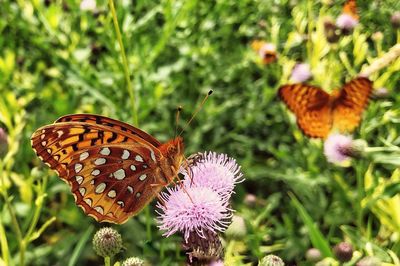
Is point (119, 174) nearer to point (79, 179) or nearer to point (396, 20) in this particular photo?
point (79, 179)

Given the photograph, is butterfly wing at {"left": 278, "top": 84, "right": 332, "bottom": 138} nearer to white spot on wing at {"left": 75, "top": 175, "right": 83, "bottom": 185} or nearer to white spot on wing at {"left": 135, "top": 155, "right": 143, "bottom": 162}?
white spot on wing at {"left": 135, "top": 155, "right": 143, "bottom": 162}

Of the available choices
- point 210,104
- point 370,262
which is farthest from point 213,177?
point 210,104

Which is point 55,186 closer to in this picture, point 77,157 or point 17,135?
point 17,135

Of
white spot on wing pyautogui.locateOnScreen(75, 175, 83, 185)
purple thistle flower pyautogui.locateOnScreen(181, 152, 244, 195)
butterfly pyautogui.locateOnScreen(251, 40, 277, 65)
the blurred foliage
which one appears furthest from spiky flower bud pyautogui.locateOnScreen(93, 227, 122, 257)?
butterfly pyautogui.locateOnScreen(251, 40, 277, 65)

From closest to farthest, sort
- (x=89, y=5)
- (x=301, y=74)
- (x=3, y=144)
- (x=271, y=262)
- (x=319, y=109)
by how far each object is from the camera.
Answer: (x=271, y=262) → (x=3, y=144) → (x=319, y=109) → (x=301, y=74) → (x=89, y=5)

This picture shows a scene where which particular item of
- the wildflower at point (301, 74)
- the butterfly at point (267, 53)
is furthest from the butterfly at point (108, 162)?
the butterfly at point (267, 53)

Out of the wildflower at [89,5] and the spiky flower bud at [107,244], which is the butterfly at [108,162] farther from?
the wildflower at [89,5]
